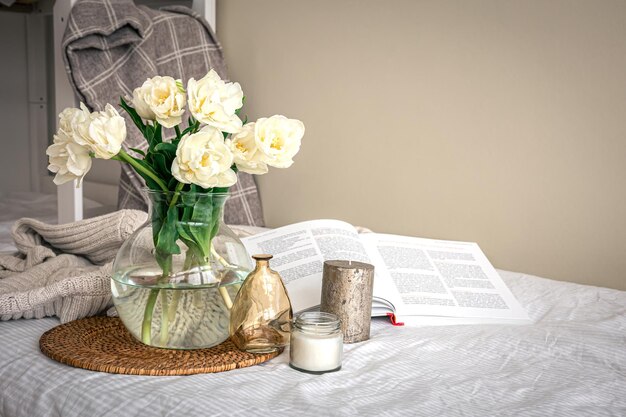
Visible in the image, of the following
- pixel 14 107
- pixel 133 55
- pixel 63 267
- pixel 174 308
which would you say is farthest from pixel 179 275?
pixel 14 107

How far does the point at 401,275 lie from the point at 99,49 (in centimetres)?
103

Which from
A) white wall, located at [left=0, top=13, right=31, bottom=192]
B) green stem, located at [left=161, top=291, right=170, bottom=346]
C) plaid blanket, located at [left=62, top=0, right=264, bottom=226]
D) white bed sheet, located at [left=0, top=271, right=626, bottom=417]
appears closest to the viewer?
white bed sheet, located at [left=0, top=271, right=626, bottom=417]

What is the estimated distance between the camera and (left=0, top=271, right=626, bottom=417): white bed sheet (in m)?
0.67

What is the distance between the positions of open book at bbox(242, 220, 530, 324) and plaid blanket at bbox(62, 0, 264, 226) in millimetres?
687

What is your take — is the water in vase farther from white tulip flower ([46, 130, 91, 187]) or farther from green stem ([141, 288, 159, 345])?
white tulip flower ([46, 130, 91, 187])

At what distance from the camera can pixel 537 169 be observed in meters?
1.50

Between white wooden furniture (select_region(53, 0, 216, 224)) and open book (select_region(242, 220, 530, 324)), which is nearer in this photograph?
open book (select_region(242, 220, 530, 324))

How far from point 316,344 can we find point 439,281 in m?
0.40

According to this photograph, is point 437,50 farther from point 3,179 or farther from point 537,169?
point 3,179

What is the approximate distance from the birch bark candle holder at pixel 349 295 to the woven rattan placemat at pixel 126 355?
103mm

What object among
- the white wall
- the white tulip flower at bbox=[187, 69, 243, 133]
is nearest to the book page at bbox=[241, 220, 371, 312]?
the white tulip flower at bbox=[187, 69, 243, 133]

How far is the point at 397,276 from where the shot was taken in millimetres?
1067

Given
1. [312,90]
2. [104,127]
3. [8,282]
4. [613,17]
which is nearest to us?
[104,127]

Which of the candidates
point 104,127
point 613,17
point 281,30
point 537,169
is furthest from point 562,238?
point 104,127
